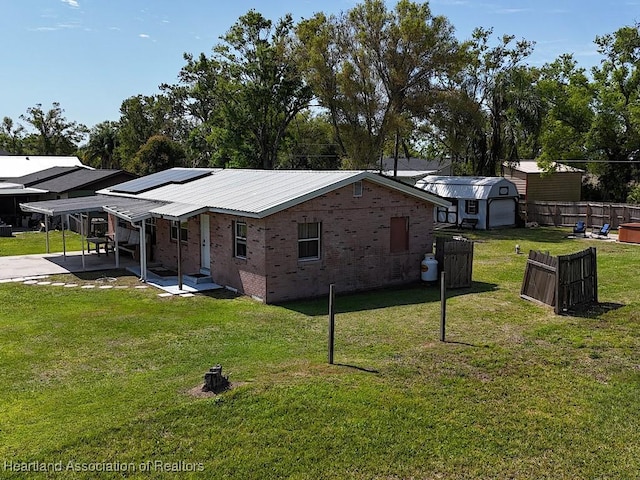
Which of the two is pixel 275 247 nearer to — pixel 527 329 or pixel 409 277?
pixel 409 277

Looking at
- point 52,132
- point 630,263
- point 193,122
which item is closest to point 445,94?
point 630,263

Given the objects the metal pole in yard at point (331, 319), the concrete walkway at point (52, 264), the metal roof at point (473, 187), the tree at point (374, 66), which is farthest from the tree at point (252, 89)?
the metal pole in yard at point (331, 319)

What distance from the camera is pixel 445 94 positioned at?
34.9m

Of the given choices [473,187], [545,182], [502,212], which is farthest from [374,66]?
[545,182]

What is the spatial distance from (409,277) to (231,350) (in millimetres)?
8663

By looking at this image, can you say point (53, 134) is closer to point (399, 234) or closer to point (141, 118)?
point (141, 118)

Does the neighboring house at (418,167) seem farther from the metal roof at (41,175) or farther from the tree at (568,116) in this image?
the metal roof at (41,175)

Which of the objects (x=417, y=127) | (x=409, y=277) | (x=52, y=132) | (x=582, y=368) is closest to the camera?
(x=582, y=368)

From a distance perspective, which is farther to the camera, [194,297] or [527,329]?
[194,297]

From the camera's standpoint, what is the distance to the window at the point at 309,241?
1608 cm

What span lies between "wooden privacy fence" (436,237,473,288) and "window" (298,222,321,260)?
383cm

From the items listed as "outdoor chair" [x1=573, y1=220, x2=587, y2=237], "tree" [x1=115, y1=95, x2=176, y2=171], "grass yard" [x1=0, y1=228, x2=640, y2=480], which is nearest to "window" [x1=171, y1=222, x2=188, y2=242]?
"grass yard" [x1=0, y1=228, x2=640, y2=480]

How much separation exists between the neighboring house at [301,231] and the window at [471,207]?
16145 mm

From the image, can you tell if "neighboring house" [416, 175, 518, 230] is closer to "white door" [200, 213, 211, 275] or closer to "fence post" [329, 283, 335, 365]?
"white door" [200, 213, 211, 275]
